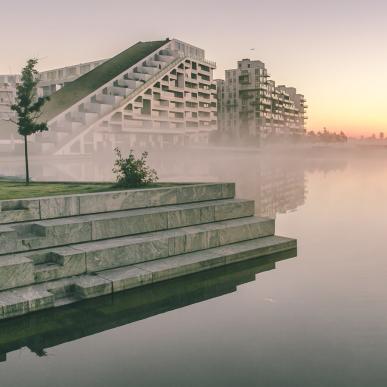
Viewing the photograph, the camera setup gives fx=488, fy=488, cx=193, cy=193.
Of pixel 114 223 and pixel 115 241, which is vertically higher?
pixel 114 223

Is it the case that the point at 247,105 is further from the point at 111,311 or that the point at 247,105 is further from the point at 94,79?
the point at 111,311

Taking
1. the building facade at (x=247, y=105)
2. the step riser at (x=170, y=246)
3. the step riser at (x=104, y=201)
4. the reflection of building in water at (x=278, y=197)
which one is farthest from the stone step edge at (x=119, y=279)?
the building facade at (x=247, y=105)

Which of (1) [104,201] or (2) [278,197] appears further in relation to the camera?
(2) [278,197]

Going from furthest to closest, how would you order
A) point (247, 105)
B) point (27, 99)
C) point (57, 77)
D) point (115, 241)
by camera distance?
point (247, 105), point (57, 77), point (27, 99), point (115, 241)

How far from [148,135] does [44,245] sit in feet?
298

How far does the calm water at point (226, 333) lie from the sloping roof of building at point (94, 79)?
75271 mm

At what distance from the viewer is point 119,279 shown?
367 inches

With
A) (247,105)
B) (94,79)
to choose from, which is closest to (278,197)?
(94,79)

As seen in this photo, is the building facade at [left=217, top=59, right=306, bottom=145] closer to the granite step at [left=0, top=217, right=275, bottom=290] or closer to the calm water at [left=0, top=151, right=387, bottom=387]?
the granite step at [left=0, top=217, right=275, bottom=290]

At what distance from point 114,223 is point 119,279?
67.7 inches

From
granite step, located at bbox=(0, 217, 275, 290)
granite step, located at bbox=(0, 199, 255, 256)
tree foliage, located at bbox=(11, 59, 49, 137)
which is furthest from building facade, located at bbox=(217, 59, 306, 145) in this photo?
granite step, located at bbox=(0, 217, 275, 290)

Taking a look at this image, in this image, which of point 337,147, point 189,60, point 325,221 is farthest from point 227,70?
point 325,221

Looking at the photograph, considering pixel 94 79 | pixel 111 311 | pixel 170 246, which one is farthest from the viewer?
pixel 94 79

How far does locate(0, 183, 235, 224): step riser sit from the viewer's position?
1021 centimetres
